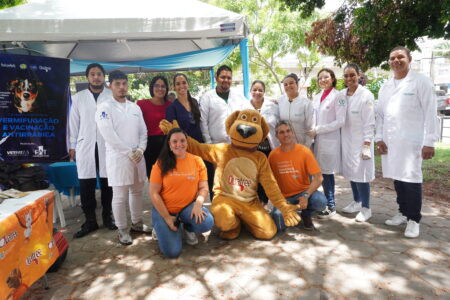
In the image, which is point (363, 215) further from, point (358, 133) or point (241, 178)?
point (241, 178)

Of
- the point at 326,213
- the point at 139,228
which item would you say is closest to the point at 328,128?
the point at 326,213

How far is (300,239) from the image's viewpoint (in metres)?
3.23

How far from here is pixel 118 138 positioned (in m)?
3.09

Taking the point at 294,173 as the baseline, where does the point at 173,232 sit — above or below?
below

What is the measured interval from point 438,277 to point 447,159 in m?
5.87

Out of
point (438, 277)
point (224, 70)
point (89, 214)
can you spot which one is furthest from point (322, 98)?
point (89, 214)

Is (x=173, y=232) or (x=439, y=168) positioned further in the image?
(x=439, y=168)

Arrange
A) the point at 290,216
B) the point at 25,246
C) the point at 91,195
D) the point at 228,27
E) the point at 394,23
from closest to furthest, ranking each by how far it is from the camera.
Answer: the point at 25,246 → the point at 290,216 → the point at 91,195 → the point at 228,27 → the point at 394,23

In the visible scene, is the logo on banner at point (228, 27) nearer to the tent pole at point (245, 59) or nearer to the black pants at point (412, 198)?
the tent pole at point (245, 59)

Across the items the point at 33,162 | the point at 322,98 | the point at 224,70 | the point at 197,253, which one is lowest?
the point at 197,253

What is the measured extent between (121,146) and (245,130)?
4.16 ft

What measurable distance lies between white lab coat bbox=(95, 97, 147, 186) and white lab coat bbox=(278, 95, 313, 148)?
1759 mm

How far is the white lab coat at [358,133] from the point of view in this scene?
3.46m

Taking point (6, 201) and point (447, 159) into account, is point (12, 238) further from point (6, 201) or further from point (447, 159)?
point (447, 159)
